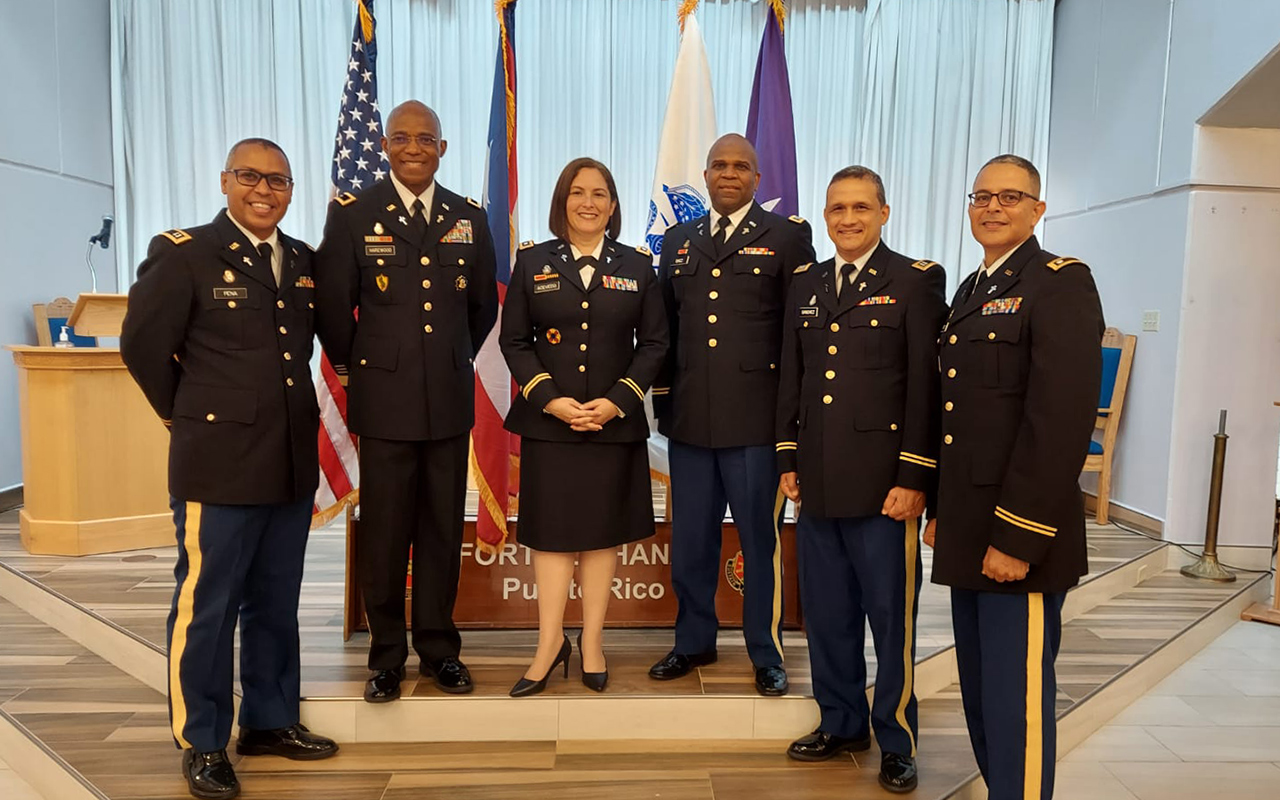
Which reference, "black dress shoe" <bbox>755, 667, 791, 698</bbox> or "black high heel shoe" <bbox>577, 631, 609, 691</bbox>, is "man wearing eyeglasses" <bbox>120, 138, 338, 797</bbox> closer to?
"black high heel shoe" <bbox>577, 631, 609, 691</bbox>

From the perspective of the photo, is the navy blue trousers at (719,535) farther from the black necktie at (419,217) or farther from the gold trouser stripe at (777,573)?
the black necktie at (419,217)

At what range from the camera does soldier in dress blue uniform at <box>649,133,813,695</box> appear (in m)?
2.57

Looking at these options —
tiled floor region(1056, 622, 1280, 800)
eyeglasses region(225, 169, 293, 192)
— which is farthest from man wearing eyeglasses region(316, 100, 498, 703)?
tiled floor region(1056, 622, 1280, 800)

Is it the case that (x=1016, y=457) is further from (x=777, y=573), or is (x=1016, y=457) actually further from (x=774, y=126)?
(x=774, y=126)

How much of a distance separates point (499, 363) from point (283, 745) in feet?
4.93

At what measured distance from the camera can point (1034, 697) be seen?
6.09ft

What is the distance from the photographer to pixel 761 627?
2.71 meters

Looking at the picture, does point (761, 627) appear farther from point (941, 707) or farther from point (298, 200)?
point (298, 200)

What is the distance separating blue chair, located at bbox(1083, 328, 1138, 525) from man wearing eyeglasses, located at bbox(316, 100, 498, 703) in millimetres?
4101

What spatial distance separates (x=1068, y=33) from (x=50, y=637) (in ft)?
23.3

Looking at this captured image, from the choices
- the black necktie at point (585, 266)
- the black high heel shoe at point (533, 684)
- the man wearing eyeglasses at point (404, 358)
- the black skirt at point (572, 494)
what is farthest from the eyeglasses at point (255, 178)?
the black high heel shoe at point (533, 684)

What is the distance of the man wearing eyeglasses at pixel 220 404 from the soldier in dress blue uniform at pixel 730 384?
114 centimetres

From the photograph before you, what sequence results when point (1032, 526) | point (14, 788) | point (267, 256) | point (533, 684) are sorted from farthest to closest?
point (533, 684) → point (14, 788) → point (267, 256) → point (1032, 526)

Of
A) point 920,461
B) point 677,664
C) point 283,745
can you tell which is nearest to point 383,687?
point 283,745
